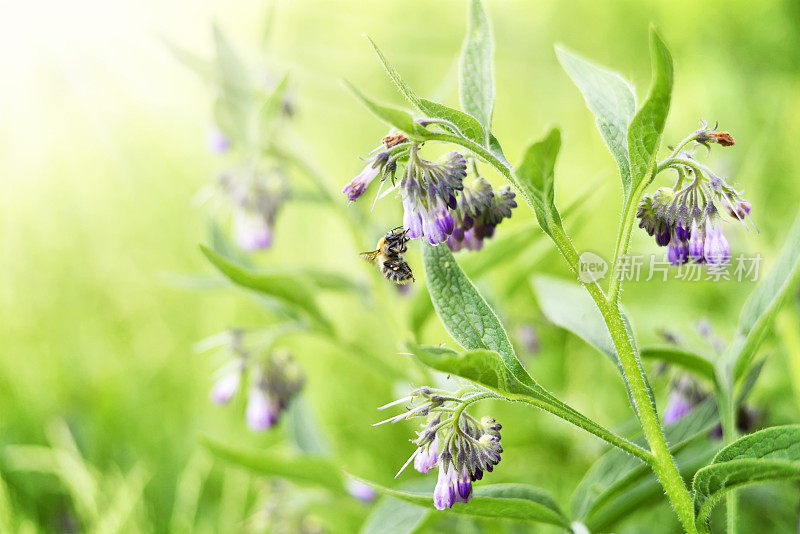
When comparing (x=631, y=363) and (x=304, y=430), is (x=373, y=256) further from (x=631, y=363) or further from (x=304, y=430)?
(x=304, y=430)

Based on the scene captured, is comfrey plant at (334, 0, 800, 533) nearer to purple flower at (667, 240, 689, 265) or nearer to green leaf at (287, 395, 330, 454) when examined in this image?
purple flower at (667, 240, 689, 265)

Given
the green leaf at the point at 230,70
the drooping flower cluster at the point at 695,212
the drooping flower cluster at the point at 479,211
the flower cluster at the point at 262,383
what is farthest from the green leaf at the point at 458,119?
the flower cluster at the point at 262,383

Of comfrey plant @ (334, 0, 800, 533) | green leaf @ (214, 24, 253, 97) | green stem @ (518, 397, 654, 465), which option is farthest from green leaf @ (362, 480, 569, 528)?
green leaf @ (214, 24, 253, 97)

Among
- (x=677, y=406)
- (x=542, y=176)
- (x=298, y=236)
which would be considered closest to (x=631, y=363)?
(x=542, y=176)

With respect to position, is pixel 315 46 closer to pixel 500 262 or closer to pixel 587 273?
pixel 500 262

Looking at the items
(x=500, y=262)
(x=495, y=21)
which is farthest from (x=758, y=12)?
(x=500, y=262)

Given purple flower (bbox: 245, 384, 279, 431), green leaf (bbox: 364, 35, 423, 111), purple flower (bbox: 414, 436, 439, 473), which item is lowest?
purple flower (bbox: 245, 384, 279, 431)
